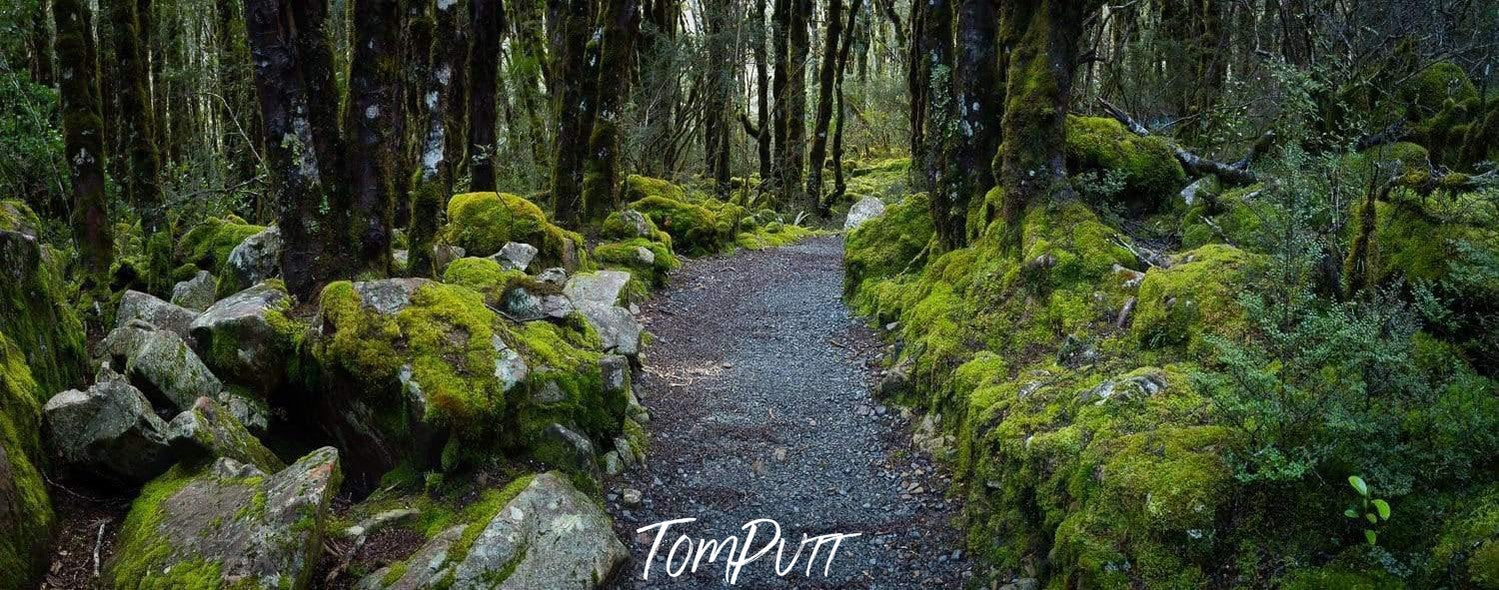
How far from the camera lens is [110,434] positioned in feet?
17.0

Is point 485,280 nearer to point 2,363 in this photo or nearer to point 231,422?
point 231,422

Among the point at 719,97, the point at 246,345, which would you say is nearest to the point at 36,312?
the point at 246,345

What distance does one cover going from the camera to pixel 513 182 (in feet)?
70.3

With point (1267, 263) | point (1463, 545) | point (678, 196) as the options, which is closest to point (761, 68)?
point (678, 196)

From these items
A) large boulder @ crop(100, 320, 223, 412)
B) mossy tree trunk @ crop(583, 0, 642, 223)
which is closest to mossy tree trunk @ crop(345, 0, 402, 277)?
large boulder @ crop(100, 320, 223, 412)

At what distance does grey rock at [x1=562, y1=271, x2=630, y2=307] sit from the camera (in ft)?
Result: 36.3

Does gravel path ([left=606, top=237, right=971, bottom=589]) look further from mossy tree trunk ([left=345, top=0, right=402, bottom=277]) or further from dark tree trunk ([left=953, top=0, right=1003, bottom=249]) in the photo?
mossy tree trunk ([left=345, top=0, right=402, bottom=277])

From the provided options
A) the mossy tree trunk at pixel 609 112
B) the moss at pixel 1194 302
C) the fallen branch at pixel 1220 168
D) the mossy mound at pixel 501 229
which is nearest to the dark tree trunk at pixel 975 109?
the fallen branch at pixel 1220 168

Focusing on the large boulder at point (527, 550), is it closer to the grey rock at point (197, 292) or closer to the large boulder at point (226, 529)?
the large boulder at point (226, 529)

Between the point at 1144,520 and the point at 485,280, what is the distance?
7.22 metres

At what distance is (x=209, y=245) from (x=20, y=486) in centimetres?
851

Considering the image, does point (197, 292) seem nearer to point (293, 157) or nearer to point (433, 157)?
point (433, 157)

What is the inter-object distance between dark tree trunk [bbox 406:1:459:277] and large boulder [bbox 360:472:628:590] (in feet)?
12.9

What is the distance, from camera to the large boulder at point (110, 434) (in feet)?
16.9
